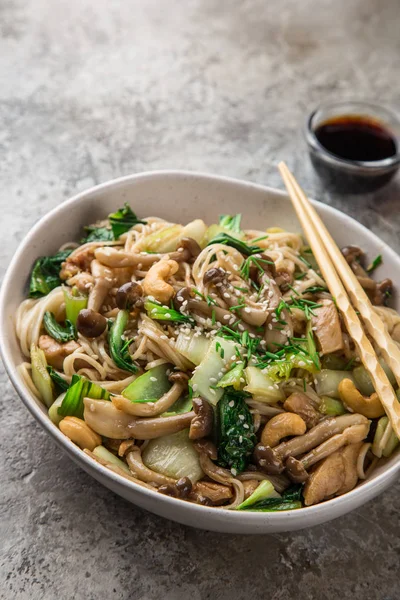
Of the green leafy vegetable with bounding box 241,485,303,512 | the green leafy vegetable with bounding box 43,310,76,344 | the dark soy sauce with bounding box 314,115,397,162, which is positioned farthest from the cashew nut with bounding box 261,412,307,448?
the dark soy sauce with bounding box 314,115,397,162

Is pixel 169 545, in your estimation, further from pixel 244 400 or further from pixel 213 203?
pixel 213 203

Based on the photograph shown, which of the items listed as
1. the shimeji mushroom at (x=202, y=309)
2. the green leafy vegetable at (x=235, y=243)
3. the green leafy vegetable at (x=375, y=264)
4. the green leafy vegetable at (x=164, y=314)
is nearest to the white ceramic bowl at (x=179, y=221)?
the green leafy vegetable at (x=375, y=264)

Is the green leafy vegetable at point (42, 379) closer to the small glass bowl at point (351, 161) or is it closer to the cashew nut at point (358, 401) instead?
the cashew nut at point (358, 401)

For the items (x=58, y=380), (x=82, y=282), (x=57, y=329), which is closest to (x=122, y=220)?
(x=82, y=282)

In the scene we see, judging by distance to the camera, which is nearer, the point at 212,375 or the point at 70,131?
the point at 212,375

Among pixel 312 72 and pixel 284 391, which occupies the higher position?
pixel 312 72

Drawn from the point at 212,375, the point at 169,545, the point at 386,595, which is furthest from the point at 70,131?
the point at 386,595
